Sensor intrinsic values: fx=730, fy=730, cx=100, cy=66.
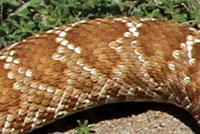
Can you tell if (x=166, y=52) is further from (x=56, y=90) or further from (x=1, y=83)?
(x=1, y=83)

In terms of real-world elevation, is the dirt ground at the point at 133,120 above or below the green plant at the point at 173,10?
below

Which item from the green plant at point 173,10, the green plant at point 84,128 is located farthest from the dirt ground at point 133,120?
the green plant at point 173,10

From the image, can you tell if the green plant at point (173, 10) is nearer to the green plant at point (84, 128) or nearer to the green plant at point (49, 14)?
the green plant at point (49, 14)

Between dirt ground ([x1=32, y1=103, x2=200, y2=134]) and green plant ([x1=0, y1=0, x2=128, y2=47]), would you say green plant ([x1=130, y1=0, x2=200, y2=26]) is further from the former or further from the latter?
dirt ground ([x1=32, y1=103, x2=200, y2=134])

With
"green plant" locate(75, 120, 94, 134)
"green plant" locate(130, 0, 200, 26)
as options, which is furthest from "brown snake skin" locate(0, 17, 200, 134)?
"green plant" locate(130, 0, 200, 26)

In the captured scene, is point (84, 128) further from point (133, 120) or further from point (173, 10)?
point (173, 10)

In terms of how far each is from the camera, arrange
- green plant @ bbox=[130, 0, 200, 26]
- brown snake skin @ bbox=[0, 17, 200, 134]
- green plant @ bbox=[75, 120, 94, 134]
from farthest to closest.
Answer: green plant @ bbox=[130, 0, 200, 26]
green plant @ bbox=[75, 120, 94, 134]
brown snake skin @ bbox=[0, 17, 200, 134]

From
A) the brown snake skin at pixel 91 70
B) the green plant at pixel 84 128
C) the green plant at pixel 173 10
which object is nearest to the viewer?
the brown snake skin at pixel 91 70
